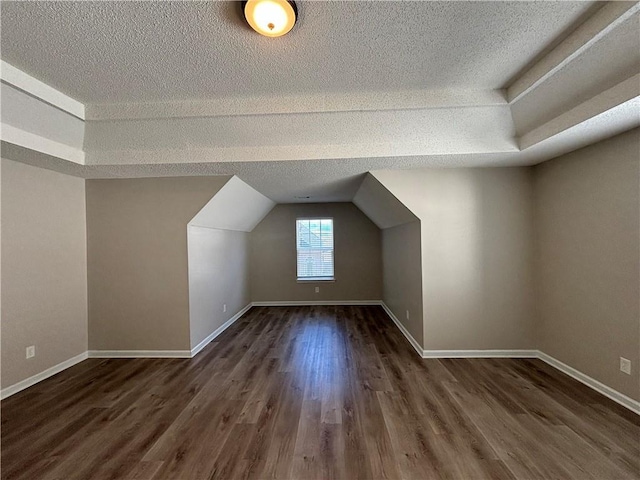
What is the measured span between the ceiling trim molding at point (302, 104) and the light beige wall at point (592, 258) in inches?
43.1

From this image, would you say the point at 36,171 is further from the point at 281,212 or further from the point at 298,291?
the point at 298,291

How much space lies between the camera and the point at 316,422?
2.19 metres

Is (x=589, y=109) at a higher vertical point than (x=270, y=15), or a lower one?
lower

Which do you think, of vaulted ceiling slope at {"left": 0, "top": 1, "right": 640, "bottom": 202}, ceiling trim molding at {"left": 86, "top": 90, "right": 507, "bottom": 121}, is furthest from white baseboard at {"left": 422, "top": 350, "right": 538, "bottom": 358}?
ceiling trim molding at {"left": 86, "top": 90, "right": 507, "bottom": 121}

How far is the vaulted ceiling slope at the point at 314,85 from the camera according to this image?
159 centimetres

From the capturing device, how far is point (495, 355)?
3.33 m

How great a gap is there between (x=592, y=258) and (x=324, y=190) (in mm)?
3289

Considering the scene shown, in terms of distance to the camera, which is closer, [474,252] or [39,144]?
[39,144]

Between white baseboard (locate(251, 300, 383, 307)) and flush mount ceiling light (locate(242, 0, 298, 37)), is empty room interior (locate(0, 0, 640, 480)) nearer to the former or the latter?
flush mount ceiling light (locate(242, 0, 298, 37))

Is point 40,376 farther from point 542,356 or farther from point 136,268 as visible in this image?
point 542,356

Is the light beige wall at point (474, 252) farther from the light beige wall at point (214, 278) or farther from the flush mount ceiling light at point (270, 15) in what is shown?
the light beige wall at point (214, 278)

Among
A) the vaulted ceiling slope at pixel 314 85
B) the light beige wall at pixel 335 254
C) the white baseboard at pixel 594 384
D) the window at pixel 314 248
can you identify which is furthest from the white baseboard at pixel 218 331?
the white baseboard at pixel 594 384

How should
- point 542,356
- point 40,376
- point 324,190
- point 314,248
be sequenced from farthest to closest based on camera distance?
point 314,248, point 324,190, point 542,356, point 40,376

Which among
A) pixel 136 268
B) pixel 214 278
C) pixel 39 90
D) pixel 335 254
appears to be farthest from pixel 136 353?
pixel 335 254
